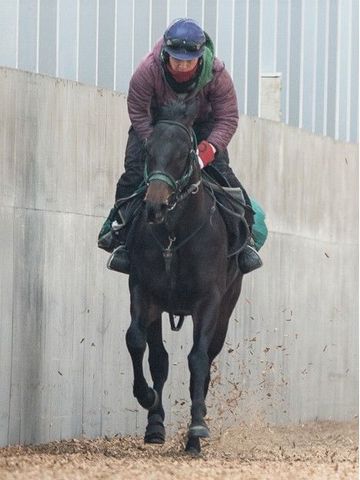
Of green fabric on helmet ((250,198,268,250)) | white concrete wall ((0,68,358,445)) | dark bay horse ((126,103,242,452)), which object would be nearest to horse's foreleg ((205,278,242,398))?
green fabric on helmet ((250,198,268,250))

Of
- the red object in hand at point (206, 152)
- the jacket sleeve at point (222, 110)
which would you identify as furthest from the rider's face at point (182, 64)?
the red object in hand at point (206, 152)

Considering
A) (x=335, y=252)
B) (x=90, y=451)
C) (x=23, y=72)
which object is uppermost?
(x=23, y=72)

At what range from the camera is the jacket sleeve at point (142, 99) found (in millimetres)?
12508

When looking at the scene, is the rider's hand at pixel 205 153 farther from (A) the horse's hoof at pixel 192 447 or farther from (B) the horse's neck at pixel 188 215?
(A) the horse's hoof at pixel 192 447

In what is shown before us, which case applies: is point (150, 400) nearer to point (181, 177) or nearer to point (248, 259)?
point (248, 259)

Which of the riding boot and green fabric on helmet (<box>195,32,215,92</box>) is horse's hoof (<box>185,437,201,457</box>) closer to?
the riding boot

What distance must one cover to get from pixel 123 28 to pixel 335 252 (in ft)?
13.6

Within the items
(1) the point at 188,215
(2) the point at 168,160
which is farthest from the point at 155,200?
(1) the point at 188,215

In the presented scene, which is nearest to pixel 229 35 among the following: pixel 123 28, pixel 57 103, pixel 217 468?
pixel 123 28

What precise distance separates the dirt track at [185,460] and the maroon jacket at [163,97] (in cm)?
209

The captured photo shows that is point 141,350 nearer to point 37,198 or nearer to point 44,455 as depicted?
point 44,455

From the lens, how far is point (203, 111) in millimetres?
12938

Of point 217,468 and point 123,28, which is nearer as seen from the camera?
point 217,468

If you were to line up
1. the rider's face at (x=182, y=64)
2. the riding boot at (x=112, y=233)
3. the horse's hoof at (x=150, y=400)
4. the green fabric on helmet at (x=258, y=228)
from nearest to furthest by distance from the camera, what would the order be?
the rider's face at (x=182, y=64)
the horse's hoof at (x=150, y=400)
the riding boot at (x=112, y=233)
the green fabric on helmet at (x=258, y=228)
